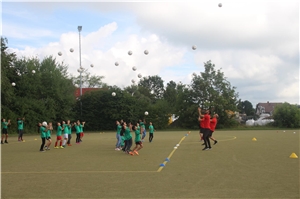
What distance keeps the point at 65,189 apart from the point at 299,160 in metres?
8.49

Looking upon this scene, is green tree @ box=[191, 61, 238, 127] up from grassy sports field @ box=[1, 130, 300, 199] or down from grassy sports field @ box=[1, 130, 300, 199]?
up

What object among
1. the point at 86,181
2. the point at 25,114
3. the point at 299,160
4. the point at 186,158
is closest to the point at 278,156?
the point at 299,160

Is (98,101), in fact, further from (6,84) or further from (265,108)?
(265,108)

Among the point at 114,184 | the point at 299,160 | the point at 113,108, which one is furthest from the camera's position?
the point at 113,108

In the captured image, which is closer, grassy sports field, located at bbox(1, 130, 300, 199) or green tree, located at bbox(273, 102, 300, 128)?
grassy sports field, located at bbox(1, 130, 300, 199)

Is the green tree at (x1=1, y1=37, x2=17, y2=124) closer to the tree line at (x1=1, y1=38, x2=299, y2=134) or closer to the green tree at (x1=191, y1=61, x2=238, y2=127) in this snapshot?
the tree line at (x1=1, y1=38, x2=299, y2=134)

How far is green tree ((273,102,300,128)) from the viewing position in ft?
159

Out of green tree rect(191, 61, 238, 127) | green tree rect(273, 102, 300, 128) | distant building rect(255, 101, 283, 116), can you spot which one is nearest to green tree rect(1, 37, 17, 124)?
green tree rect(191, 61, 238, 127)

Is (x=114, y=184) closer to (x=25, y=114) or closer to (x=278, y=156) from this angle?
(x=278, y=156)

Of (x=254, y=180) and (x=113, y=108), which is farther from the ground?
(x=113, y=108)

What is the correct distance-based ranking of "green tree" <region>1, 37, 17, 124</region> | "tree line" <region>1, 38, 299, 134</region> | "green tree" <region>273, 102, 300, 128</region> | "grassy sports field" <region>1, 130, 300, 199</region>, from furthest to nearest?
"green tree" <region>273, 102, 300, 128</region> < "tree line" <region>1, 38, 299, 134</region> < "green tree" <region>1, 37, 17, 124</region> < "grassy sports field" <region>1, 130, 300, 199</region>


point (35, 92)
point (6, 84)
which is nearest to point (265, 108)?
point (35, 92)

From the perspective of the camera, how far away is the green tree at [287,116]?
A: 48469mm

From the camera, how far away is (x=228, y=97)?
50.3 meters
